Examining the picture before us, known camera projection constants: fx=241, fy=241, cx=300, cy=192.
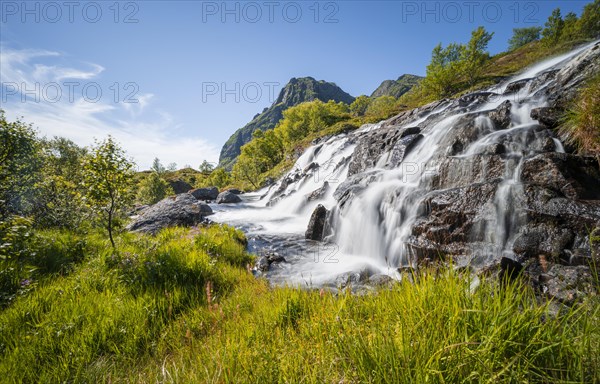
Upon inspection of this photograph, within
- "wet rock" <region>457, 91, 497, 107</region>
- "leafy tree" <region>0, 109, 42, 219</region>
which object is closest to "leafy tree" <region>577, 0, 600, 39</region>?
"wet rock" <region>457, 91, 497, 107</region>

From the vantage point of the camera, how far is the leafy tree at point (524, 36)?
343ft

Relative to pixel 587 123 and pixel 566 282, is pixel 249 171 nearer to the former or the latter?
pixel 587 123

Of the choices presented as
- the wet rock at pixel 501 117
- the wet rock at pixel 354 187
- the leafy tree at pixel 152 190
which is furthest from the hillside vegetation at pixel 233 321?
the leafy tree at pixel 152 190

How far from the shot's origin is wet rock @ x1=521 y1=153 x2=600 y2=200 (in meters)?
6.80

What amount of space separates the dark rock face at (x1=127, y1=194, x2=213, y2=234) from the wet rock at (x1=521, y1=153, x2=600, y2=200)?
1403 centimetres

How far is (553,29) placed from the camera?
175 feet

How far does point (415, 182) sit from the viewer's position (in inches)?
441

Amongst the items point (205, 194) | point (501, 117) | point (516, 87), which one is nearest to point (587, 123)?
point (501, 117)

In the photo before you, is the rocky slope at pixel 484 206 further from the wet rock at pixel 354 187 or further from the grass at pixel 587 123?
the grass at pixel 587 123

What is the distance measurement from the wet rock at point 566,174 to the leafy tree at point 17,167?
13812 millimetres

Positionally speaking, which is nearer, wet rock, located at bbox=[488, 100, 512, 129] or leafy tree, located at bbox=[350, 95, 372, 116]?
wet rock, located at bbox=[488, 100, 512, 129]

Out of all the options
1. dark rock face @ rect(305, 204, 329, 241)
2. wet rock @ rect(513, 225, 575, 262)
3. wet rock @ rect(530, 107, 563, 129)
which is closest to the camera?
wet rock @ rect(513, 225, 575, 262)

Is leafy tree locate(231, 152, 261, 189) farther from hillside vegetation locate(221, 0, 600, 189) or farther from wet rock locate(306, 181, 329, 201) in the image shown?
wet rock locate(306, 181, 329, 201)

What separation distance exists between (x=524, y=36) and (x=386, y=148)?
473ft
